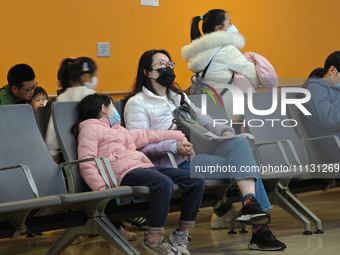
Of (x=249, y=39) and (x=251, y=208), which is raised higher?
(x=249, y=39)

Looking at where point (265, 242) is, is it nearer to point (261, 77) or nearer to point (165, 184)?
point (165, 184)

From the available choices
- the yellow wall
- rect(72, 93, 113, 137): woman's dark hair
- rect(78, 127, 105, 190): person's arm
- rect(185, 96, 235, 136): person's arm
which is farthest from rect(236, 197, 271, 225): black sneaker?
the yellow wall

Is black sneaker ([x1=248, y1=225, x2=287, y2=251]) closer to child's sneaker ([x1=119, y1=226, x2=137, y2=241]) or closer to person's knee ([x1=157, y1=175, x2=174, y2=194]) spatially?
person's knee ([x1=157, y1=175, x2=174, y2=194])

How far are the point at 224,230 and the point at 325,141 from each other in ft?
3.10

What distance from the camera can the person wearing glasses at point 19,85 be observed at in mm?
5199

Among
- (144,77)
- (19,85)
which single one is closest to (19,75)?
(19,85)

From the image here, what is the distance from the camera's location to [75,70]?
14.6ft

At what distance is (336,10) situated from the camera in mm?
8562

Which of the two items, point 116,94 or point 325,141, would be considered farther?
point 116,94

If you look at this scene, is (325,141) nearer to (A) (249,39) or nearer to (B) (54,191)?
(B) (54,191)

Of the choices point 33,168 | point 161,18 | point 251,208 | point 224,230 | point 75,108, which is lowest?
point 224,230

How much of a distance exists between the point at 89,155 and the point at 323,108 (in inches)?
70.2

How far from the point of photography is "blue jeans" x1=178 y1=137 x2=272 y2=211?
12.6 feet

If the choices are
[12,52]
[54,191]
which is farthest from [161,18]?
[54,191]
